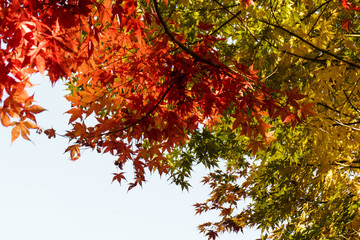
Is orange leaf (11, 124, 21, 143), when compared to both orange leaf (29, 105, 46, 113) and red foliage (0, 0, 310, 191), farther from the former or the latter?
red foliage (0, 0, 310, 191)

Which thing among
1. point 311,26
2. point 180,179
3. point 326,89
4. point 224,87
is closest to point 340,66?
point 326,89

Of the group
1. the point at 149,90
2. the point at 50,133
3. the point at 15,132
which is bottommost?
the point at 15,132

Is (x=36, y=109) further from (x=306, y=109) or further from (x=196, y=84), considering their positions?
(x=306, y=109)

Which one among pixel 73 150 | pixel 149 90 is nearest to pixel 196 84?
pixel 149 90

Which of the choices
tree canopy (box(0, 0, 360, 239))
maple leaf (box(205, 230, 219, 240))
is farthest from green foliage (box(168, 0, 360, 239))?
maple leaf (box(205, 230, 219, 240))

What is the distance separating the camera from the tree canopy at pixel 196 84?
2.07 metres

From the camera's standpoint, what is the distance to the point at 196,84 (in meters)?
2.98

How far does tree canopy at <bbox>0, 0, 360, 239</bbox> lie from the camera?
2068 mm

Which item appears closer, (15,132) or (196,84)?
(15,132)

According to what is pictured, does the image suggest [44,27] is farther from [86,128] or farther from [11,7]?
[86,128]

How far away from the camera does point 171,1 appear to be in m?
4.50

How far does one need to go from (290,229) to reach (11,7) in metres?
5.00

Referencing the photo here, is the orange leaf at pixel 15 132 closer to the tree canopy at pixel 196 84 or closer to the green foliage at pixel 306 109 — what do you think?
the tree canopy at pixel 196 84

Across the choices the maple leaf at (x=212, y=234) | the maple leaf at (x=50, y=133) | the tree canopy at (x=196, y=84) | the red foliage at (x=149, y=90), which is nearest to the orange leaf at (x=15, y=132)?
the tree canopy at (x=196, y=84)
